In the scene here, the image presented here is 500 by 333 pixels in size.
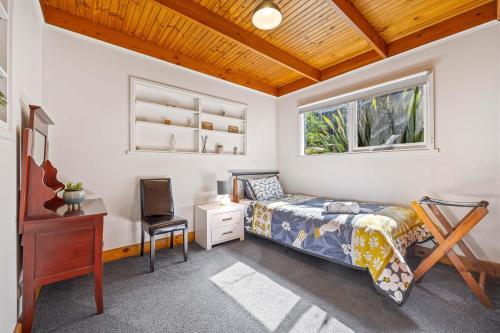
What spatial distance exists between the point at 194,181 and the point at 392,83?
3053 millimetres

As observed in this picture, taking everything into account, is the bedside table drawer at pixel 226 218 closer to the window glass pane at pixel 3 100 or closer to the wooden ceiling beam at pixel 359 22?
the window glass pane at pixel 3 100

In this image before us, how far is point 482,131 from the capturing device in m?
2.30

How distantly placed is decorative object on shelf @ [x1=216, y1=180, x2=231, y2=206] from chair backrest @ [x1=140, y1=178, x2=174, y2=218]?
2.22 feet

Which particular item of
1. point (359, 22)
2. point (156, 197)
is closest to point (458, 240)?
point (359, 22)

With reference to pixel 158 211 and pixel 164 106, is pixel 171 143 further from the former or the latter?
pixel 158 211

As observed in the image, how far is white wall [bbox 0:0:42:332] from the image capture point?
1201mm

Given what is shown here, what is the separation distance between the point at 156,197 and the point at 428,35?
149 inches

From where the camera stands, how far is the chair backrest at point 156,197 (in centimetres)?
266

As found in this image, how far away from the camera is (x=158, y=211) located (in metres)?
2.73

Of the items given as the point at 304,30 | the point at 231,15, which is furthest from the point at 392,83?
the point at 231,15

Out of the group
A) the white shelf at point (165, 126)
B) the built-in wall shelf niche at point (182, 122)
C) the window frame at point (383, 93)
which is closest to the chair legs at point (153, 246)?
the built-in wall shelf niche at point (182, 122)

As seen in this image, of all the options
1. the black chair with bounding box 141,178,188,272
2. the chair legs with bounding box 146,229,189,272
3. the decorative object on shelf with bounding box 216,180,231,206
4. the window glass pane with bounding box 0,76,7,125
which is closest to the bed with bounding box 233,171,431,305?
the decorative object on shelf with bounding box 216,180,231,206

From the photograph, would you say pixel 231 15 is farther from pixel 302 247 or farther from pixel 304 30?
pixel 302 247

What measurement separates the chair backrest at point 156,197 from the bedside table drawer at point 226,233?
2.15 ft
